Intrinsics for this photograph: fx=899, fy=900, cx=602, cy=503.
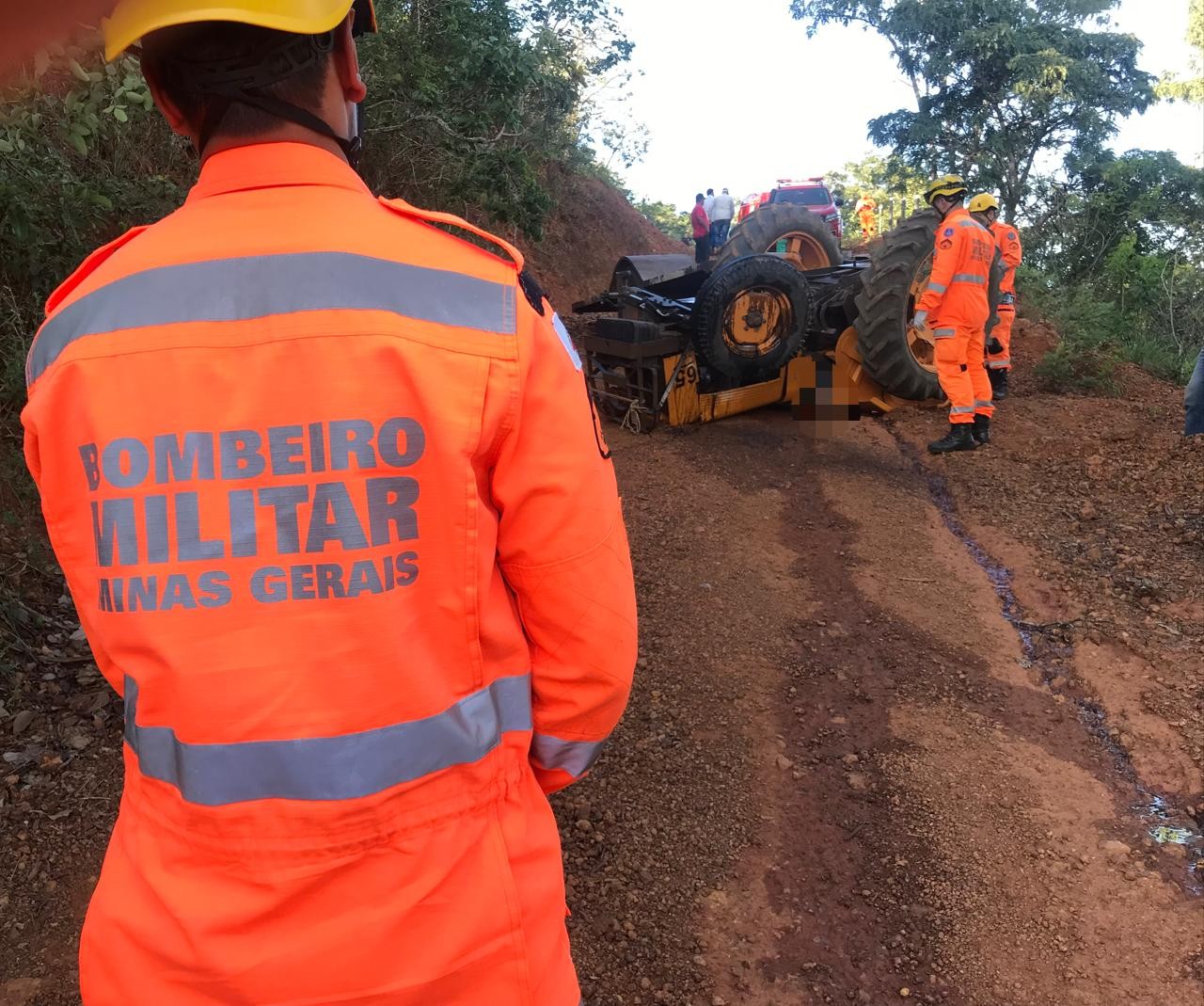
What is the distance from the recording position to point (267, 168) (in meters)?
1.11

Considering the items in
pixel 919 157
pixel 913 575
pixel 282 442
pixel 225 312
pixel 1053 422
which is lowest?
pixel 913 575

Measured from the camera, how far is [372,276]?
40.8 inches

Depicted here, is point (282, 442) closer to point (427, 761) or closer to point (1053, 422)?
point (427, 761)

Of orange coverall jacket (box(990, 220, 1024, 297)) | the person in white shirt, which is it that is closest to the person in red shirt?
the person in white shirt

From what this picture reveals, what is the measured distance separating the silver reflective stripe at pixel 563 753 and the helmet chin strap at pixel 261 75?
35.0 inches

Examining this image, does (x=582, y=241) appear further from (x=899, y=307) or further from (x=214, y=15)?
(x=214, y=15)

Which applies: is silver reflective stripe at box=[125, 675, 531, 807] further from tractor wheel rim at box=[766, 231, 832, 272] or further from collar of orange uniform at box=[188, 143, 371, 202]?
tractor wheel rim at box=[766, 231, 832, 272]

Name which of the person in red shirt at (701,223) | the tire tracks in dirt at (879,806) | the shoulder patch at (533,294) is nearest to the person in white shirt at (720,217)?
the person in red shirt at (701,223)

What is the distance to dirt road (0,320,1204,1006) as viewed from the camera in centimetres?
266

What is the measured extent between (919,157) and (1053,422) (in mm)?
12162

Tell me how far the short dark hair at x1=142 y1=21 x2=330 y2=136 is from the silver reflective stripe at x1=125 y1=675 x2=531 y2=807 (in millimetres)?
722

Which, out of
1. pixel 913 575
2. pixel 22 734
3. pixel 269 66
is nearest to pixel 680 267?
pixel 913 575

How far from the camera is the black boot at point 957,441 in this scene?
24.0ft

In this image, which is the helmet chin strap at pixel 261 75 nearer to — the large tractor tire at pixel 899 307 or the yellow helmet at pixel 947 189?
the large tractor tire at pixel 899 307
